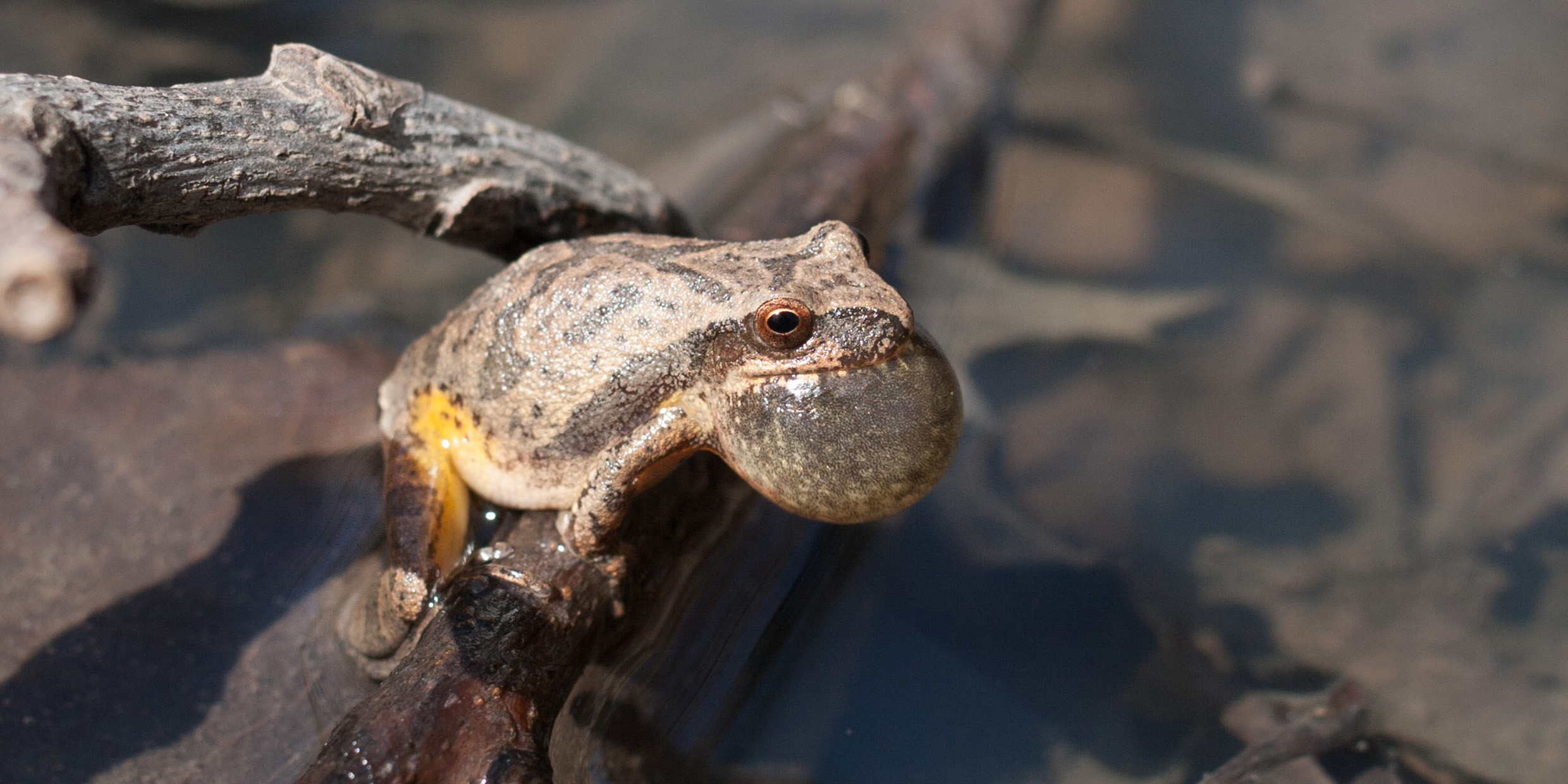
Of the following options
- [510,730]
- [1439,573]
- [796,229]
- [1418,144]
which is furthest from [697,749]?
[1418,144]

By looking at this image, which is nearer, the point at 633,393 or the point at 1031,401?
the point at 633,393

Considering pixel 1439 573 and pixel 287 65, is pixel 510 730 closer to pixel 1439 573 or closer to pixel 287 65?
pixel 287 65

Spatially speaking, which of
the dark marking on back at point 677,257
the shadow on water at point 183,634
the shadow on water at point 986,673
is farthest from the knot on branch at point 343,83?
the shadow on water at point 986,673

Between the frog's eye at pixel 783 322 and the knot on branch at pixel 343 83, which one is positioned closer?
the frog's eye at pixel 783 322

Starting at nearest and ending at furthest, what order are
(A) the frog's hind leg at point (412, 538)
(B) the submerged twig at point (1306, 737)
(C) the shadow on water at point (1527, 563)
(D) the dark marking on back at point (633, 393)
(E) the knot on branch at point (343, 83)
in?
(E) the knot on branch at point (343, 83), (D) the dark marking on back at point (633, 393), (A) the frog's hind leg at point (412, 538), (B) the submerged twig at point (1306, 737), (C) the shadow on water at point (1527, 563)

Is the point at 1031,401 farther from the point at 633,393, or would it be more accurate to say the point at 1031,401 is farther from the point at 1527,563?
the point at 633,393

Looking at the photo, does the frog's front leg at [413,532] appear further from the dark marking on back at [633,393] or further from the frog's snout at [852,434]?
the frog's snout at [852,434]

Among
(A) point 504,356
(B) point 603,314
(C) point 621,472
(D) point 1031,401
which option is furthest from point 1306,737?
(A) point 504,356
